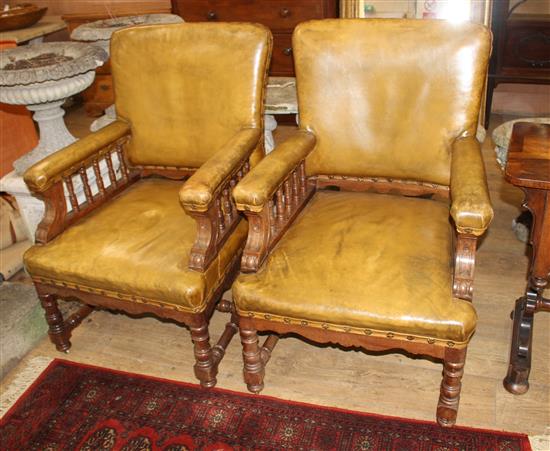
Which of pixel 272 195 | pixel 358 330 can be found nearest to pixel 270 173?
pixel 272 195

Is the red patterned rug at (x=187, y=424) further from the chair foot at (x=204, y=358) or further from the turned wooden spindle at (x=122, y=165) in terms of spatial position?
the turned wooden spindle at (x=122, y=165)

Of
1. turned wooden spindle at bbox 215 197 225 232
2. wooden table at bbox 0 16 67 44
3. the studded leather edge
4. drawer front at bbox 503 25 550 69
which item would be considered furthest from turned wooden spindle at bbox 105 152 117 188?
drawer front at bbox 503 25 550 69

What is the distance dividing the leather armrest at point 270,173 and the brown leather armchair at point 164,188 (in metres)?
0.11

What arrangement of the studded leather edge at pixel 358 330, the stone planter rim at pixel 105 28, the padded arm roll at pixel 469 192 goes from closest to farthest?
the padded arm roll at pixel 469 192 < the studded leather edge at pixel 358 330 < the stone planter rim at pixel 105 28

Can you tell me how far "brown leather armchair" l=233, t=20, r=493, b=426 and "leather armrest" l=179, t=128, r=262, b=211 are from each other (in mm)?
100

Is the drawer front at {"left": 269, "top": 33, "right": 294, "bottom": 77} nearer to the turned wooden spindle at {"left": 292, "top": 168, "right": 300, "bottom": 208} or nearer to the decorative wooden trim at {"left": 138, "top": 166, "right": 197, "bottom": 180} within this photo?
the decorative wooden trim at {"left": 138, "top": 166, "right": 197, "bottom": 180}

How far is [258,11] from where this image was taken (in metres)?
4.25

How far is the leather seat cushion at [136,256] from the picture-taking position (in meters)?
2.02

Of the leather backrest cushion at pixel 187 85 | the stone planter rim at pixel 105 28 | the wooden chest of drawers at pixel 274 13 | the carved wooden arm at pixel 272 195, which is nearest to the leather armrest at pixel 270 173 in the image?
the carved wooden arm at pixel 272 195

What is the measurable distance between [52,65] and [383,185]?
60.2 inches

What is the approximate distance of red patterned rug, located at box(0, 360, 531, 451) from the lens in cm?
200

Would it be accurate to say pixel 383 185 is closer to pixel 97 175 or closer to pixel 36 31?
pixel 97 175

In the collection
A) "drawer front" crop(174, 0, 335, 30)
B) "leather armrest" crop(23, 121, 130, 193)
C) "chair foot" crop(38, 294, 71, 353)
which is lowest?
"chair foot" crop(38, 294, 71, 353)

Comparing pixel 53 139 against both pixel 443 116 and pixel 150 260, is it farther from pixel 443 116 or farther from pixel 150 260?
pixel 443 116
